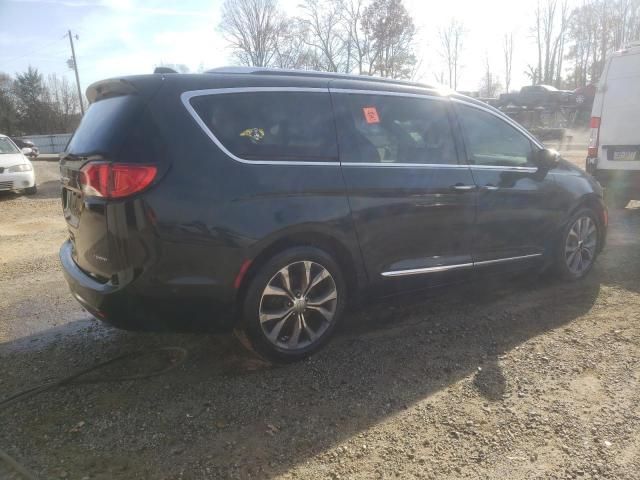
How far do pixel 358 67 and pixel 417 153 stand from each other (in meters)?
44.3

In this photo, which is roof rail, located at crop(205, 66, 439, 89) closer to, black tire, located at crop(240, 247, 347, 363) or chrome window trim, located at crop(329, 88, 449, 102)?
chrome window trim, located at crop(329, 88, 449, 102)

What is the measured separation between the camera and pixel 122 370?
10.5ft

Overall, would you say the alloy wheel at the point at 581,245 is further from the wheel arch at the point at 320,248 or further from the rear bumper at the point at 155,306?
the rear bumper at the point at 155,306

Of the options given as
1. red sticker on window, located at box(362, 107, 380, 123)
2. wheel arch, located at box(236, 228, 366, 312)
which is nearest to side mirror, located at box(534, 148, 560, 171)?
red sticker on window, located at box(362, 107, 380, 123)

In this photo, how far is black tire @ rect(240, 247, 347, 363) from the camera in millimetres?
2969

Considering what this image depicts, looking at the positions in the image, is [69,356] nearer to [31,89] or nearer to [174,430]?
[174,430]

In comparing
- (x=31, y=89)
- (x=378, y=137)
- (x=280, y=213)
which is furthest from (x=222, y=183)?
(x=31, y=89)

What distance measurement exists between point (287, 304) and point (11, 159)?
38.9ft

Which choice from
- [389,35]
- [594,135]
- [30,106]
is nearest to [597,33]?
[389,35]

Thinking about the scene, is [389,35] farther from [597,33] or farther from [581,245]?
[581,245]

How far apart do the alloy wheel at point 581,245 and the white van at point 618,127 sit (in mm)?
3447

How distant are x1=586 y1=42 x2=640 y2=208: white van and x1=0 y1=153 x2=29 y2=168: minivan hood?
12.6 metres

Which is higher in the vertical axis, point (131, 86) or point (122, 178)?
point (131, 86)

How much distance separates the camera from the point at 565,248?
4.74m
